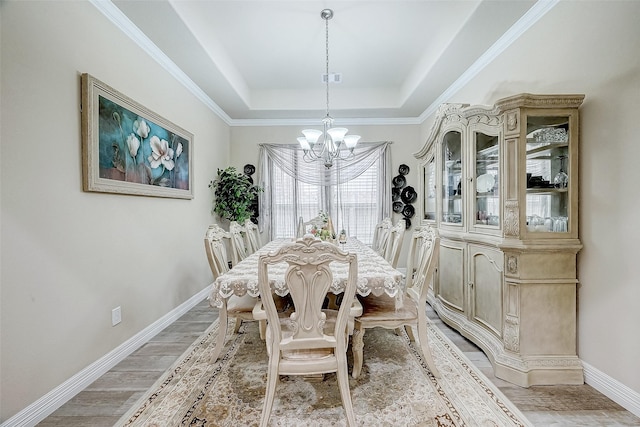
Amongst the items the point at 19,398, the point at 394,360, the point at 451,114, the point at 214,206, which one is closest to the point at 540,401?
the point at 394,360

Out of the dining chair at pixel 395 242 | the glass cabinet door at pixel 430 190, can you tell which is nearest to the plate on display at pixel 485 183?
the dining chair at pixel 395 242

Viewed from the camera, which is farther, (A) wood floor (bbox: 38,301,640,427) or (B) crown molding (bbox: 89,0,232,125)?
(B) crown molding (bbox: 89,0,232,125)

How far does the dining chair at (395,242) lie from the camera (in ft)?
8.55

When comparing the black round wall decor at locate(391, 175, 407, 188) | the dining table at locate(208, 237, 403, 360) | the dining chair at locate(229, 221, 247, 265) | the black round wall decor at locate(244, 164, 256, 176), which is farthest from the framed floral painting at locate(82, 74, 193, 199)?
the black round wall decor at locate(391, 175, 407, 188)

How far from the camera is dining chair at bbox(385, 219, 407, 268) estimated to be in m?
2.61

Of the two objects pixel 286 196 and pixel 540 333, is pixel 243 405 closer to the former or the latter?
pixel 540 333

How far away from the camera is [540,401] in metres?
1.80

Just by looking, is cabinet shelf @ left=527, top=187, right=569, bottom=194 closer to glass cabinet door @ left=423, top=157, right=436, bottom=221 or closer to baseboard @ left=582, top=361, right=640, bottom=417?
baseboard @ left=582, top=361, right=640, bottom=417

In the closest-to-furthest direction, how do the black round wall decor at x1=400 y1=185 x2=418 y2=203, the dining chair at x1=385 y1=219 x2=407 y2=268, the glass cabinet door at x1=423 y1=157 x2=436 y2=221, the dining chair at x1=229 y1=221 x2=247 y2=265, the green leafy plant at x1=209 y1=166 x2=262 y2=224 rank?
the dining chair at x1=385 y1=219 x2=407 y2=268, the dining chair at x1=229 y1=221 x2=247 y2=265, the glass cabinet door at x1=423 y1=157 x2=436 y2=221, the green leafy plant at x1=209 y1=166 x2=262 y2=224, the black round wall decor at x1=400 y1=185 x2=418 y2=203

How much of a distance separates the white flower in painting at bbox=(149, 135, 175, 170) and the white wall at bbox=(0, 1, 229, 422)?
316 mm

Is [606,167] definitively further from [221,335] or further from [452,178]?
[221,335]

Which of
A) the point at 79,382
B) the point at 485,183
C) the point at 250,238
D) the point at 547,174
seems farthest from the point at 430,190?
the point at 79,382

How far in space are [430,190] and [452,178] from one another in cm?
59

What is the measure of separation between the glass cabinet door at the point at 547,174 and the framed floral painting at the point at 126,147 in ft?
9.97
